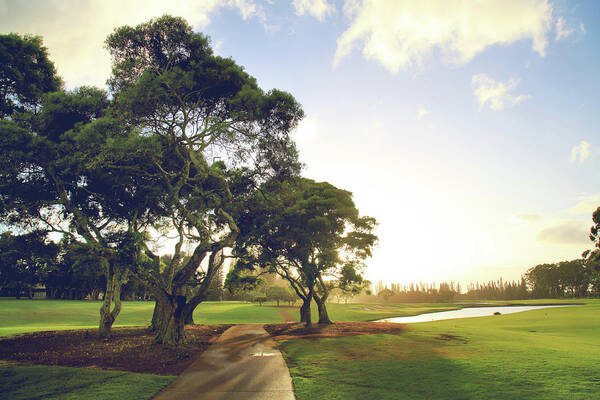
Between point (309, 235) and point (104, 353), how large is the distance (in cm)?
1710

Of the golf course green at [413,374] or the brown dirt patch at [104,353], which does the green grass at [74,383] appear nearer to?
the golf course green at [413,374]

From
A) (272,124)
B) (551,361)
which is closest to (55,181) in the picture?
(272,124)

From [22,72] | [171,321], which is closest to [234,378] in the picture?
[171,321]

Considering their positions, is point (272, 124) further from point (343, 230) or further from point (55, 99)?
point (343, 230)

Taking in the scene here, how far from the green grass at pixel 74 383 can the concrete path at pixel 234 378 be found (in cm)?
68

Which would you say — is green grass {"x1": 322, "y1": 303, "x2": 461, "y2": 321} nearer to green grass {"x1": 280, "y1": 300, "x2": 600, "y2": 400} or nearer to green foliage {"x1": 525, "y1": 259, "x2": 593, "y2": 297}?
green grass {"x1": 280, "y1": 300, "x2": 600, "y2": 400}

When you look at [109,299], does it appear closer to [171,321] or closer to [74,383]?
[171,321]

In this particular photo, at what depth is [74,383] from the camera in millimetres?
9086

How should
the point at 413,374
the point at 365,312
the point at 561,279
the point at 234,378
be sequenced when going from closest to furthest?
1. the point at 234,378
2. the point at 413,374
3. the point at 365,312
4. the point at 561,279

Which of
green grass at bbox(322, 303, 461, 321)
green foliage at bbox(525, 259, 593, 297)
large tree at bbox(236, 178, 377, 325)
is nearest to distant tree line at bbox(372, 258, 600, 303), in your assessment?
green foliage at bbox(525, 259, 593, 297)

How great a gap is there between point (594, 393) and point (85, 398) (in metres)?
14.0

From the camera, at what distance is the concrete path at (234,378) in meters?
8.24

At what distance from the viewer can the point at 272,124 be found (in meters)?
18.1

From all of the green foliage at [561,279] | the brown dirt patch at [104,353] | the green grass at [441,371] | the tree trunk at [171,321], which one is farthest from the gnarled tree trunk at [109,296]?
the green foliage at [561,279]
